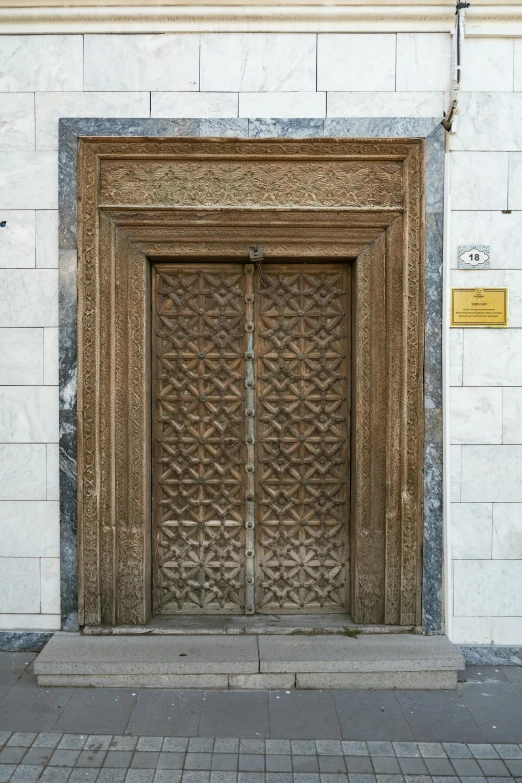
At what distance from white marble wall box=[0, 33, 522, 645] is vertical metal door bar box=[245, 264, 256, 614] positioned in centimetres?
119

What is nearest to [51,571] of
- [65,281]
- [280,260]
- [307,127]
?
[65,281]

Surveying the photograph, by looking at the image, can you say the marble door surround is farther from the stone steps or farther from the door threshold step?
the stone steps

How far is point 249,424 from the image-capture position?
429 centimetres

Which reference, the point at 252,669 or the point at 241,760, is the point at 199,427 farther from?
the point at 241,760

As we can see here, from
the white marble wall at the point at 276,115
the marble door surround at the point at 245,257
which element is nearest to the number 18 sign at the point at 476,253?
the white marble wall at the point at 276,115

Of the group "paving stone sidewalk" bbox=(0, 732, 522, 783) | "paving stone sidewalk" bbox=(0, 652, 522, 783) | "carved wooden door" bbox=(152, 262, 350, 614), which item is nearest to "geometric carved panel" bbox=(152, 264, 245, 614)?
"carved wooden door" bbox=(152, 262, 350, 614)

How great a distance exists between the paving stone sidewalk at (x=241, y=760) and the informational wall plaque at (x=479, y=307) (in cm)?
243

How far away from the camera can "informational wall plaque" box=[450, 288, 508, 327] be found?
4.06m

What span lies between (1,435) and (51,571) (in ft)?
3.13

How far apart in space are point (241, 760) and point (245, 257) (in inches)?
115

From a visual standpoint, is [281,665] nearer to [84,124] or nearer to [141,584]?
[141,584]

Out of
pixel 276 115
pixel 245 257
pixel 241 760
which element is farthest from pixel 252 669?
pixel 276 115

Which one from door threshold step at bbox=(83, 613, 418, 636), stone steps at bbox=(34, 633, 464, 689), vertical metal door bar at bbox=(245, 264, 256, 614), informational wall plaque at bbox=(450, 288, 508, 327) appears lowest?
stone steps at bbox=(34, 633, 464, 689)

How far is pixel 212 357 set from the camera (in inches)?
169
